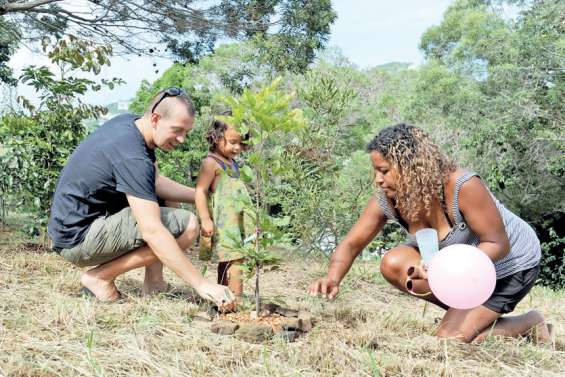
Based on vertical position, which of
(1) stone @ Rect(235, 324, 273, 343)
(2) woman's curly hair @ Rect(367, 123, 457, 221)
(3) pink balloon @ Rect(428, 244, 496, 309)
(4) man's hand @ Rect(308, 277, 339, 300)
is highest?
(2) woman's curly hair @ Rect(367, 123, 457, 221)

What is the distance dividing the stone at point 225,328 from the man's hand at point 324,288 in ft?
1.26

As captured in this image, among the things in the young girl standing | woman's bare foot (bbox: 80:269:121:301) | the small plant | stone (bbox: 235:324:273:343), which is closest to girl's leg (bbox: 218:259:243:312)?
the young girl standing

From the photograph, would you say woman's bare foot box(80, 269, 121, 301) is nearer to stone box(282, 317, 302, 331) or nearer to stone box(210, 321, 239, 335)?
stone box(210, 321, 239, 335)

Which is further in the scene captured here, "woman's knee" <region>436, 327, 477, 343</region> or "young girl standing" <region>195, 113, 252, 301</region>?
"young girl standing" <region>195, 113, 252, 301</region>

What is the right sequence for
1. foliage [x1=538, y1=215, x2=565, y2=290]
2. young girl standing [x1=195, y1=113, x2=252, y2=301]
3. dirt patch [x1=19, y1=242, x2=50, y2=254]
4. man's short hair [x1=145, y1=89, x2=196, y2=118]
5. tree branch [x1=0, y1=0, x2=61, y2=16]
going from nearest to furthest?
man's short hair [x1=145, y1=89, x2=196, y2=118], young girl standing [x1=195, y1=113, x2=252, y2=301], dirt patch [x1=19, y1=242, x2=50, y2=254], tree branch [x1=0, y1=0, x2=61, y2=16], foliage [x1=538, y1=215, x2=565, y2=290]

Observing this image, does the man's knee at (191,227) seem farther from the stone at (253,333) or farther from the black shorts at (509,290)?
the black shorts at (509,290)

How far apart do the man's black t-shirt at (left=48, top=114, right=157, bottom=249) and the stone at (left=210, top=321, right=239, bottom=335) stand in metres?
0.71

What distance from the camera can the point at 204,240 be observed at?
369 centimetres

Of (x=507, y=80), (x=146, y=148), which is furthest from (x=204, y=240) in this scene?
(x=507, y=80)

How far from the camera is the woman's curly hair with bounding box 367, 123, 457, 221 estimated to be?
2561 mm

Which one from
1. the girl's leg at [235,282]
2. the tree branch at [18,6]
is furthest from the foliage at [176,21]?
the girl's leg at [235,282]

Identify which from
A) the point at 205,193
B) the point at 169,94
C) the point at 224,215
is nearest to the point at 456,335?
the point at 224,215

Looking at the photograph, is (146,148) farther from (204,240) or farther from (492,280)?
(492,280)

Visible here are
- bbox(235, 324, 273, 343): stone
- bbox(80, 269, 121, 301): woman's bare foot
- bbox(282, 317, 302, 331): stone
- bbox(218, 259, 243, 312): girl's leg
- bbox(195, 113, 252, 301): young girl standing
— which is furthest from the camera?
bbox(195, 113, 252, 301): young girl standing
